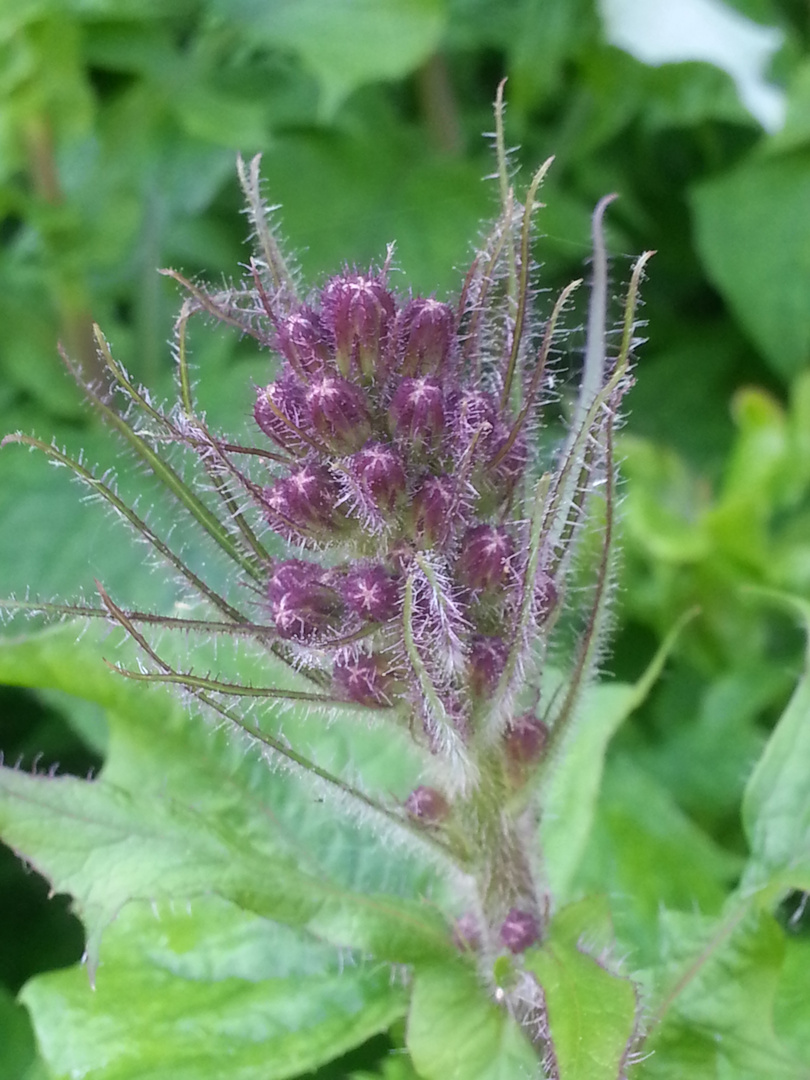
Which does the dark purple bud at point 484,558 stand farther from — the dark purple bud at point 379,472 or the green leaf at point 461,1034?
the green leaf at point 461,1034

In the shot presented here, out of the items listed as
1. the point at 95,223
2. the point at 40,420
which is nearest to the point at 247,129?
the point at 95,223

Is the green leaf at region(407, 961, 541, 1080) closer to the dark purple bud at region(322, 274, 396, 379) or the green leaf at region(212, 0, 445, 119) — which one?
the dark purple bud at region(322, 274, 396, 379)

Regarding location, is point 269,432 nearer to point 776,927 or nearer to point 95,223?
point 776,927

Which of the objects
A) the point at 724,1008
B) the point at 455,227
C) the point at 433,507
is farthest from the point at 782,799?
the point at 455,227

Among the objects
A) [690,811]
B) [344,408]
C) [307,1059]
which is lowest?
[690,811]

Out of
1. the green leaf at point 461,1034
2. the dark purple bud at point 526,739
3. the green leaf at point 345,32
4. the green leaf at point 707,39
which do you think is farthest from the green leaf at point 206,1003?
the green leaf at point 707,39

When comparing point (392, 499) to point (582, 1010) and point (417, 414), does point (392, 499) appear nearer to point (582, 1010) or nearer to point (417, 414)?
point (417, 414)

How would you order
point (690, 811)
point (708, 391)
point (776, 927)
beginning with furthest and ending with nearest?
point (708, 391), point (690, 811), point (776, 927)
